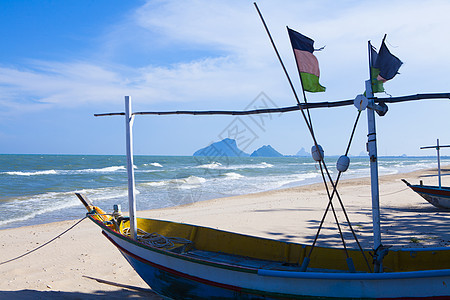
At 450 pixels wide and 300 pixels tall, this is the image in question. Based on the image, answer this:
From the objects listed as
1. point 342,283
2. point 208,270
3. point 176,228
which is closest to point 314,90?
point 342,283

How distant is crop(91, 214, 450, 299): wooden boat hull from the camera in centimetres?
297

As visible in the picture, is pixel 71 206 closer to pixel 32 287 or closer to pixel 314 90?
pixel 32 287

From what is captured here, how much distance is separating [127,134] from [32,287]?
2.70 m

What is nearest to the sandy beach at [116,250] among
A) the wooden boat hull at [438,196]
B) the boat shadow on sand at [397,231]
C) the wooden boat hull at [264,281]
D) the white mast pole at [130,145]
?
the boat shadow on sand at [397,231]

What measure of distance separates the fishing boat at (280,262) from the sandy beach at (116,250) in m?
0.86

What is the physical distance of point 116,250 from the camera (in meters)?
7.25

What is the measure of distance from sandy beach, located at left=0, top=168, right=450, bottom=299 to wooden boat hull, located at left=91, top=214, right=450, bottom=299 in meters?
0.80

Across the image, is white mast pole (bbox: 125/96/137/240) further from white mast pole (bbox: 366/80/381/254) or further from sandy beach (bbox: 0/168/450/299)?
white mast pole (bbox: 366/80/381/254)

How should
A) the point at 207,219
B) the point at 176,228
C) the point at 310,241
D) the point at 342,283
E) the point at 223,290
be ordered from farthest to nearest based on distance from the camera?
the point at 207,219 < the point at 310,241 < the point at 176,228 < the point at 223,290 < the point at 342,283

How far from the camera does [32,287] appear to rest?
5.19 m

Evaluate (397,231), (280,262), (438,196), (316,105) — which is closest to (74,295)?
(280,262)

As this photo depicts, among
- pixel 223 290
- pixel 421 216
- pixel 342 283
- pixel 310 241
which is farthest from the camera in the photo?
pixel 421 216

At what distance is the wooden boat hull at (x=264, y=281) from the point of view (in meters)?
2.97

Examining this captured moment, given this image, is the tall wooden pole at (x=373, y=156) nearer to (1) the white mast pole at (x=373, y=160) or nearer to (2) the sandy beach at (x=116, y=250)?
(1) the white mast pole at (x=373, y=160)
